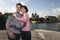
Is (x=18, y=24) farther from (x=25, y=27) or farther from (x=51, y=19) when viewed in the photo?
(x=51, y=19)

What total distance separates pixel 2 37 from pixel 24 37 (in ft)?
3.13

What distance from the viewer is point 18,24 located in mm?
3115

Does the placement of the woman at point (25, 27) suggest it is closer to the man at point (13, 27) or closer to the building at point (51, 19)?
the man at point (13, 27)

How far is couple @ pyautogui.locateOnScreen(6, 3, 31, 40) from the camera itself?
119 inches

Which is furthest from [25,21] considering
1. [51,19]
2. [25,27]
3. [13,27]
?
[51,19]

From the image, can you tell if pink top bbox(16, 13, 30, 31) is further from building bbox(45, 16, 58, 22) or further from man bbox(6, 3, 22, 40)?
building bbox(45, 16, 58, 22)

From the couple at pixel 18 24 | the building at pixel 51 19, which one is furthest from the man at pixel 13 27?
the building at pixel 51 19

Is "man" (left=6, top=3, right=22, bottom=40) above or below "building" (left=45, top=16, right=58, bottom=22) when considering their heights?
below

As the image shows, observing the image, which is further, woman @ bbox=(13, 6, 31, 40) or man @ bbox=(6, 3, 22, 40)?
woman @ bbox=(13, 6, 31, 40)

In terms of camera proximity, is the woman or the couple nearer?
the couple

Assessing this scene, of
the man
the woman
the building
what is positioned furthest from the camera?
the building

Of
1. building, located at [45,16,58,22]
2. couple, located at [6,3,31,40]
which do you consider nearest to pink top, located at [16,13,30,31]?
couple, located at [6,3,31,40]

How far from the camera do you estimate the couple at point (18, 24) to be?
302 centimetres

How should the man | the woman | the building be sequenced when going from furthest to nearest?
the building, the woman, the man
